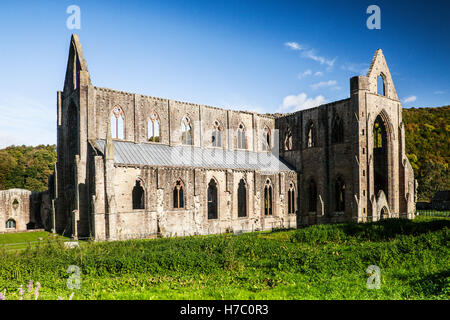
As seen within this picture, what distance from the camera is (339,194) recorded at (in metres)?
34.7

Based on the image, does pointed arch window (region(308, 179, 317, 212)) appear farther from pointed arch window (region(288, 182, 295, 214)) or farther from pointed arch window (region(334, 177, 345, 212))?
pointed arch window (region(334, 177, 345, 212))

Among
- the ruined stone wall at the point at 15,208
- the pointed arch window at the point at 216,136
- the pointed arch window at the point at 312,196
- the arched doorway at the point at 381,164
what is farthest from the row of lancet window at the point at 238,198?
the ruined stone wall at the point at 15,208

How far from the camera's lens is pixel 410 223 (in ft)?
70.7

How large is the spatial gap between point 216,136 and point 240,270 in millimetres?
25133

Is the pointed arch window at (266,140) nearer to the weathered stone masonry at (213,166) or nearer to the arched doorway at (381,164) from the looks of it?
the weathered stone masonry at (213,166)

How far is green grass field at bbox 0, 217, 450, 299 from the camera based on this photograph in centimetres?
954

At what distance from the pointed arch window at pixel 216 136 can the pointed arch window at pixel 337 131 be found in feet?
36.4

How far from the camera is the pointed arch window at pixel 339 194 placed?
34.3 metres

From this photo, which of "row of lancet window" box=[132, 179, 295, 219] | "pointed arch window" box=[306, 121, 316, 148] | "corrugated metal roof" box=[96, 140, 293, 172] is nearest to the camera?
"corrugated metal roof" box=[96, 140, 293, 172]

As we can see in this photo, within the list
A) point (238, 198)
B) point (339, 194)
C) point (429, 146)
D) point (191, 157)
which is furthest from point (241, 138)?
point (429, 146)

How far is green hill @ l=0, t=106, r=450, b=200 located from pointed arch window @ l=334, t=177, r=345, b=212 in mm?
40694

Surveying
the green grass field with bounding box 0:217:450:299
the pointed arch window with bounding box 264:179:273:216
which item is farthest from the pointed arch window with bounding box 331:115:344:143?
the green grass field with bounding box 0:217:450:299

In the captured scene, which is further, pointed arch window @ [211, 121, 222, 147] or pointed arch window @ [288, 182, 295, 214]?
pointed arch window @ [211, 121, 222, 147]
